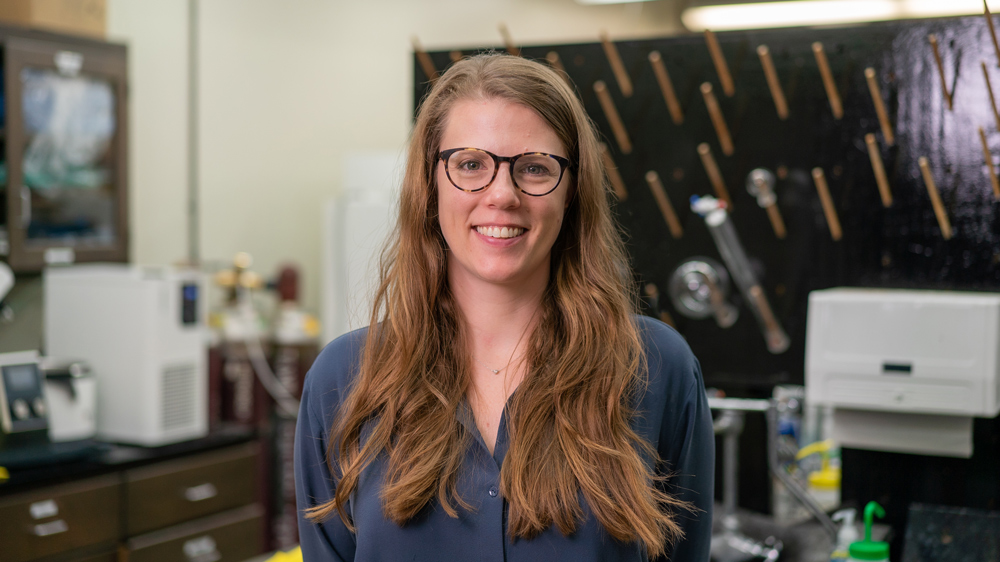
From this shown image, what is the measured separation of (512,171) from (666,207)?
1280mm

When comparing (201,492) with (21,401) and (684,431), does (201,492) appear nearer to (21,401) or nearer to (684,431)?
(21,401)

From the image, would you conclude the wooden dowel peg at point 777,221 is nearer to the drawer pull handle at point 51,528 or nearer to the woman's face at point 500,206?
the woman's face at point 500,206

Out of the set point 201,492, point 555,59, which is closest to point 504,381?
point 555,59

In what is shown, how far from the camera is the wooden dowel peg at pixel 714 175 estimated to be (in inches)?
88.2

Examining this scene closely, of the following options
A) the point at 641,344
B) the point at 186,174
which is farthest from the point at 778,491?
the point at 186,174

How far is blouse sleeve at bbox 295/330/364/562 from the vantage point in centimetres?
121

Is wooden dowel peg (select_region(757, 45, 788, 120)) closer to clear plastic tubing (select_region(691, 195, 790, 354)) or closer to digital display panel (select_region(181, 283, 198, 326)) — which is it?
clear plastic tubing (select_region(691, 195, 790, 354))

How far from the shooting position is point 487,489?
1.10 metres

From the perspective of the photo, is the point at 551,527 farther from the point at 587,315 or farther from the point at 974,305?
the point at 974,305

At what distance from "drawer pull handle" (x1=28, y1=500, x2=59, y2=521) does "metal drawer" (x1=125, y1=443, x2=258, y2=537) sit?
0.25 meters

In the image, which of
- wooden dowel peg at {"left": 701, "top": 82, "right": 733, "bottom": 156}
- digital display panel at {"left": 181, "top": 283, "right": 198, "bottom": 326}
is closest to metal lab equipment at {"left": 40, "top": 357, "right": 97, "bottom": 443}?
digital display panel at {"left": 181, "top": 283, "right": 198, "bottom": 326}

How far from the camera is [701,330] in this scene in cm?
231

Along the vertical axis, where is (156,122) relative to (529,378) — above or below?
above

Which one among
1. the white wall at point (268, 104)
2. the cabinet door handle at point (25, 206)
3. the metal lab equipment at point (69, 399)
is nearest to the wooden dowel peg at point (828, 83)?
the white wall at point (268, 104)
